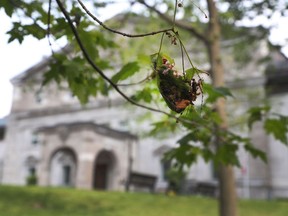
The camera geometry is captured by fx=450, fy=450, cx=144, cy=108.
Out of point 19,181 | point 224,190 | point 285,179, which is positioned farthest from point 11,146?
point 224,190

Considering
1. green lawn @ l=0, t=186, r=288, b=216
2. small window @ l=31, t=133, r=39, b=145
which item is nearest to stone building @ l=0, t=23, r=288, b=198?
small window @ l=31, t=133, r=39, b=145

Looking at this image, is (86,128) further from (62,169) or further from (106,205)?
(106,205)

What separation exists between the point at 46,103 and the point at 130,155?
1036 cm

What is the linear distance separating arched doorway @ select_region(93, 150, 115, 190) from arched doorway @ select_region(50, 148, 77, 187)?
2.06 m

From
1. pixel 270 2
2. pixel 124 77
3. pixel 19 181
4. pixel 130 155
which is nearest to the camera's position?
pixel 124 77

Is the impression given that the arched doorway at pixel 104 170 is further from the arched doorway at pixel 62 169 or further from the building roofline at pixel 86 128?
the arched doorway at pixel 62 169

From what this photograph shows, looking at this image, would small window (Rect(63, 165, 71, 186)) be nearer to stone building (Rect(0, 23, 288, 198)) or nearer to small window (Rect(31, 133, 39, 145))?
stone building (Rect(0, 23, 288, 198))

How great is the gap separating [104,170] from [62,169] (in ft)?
10.3

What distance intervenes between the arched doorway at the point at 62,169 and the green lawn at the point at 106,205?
11651 mm

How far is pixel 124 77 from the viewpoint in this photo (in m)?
3.21

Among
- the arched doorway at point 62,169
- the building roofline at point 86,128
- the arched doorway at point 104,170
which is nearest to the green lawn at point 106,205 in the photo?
the building roofline at point 86,128

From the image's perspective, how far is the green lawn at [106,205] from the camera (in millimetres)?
13539

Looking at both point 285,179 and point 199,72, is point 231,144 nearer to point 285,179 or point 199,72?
point 199,72

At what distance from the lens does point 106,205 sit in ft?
49.5
